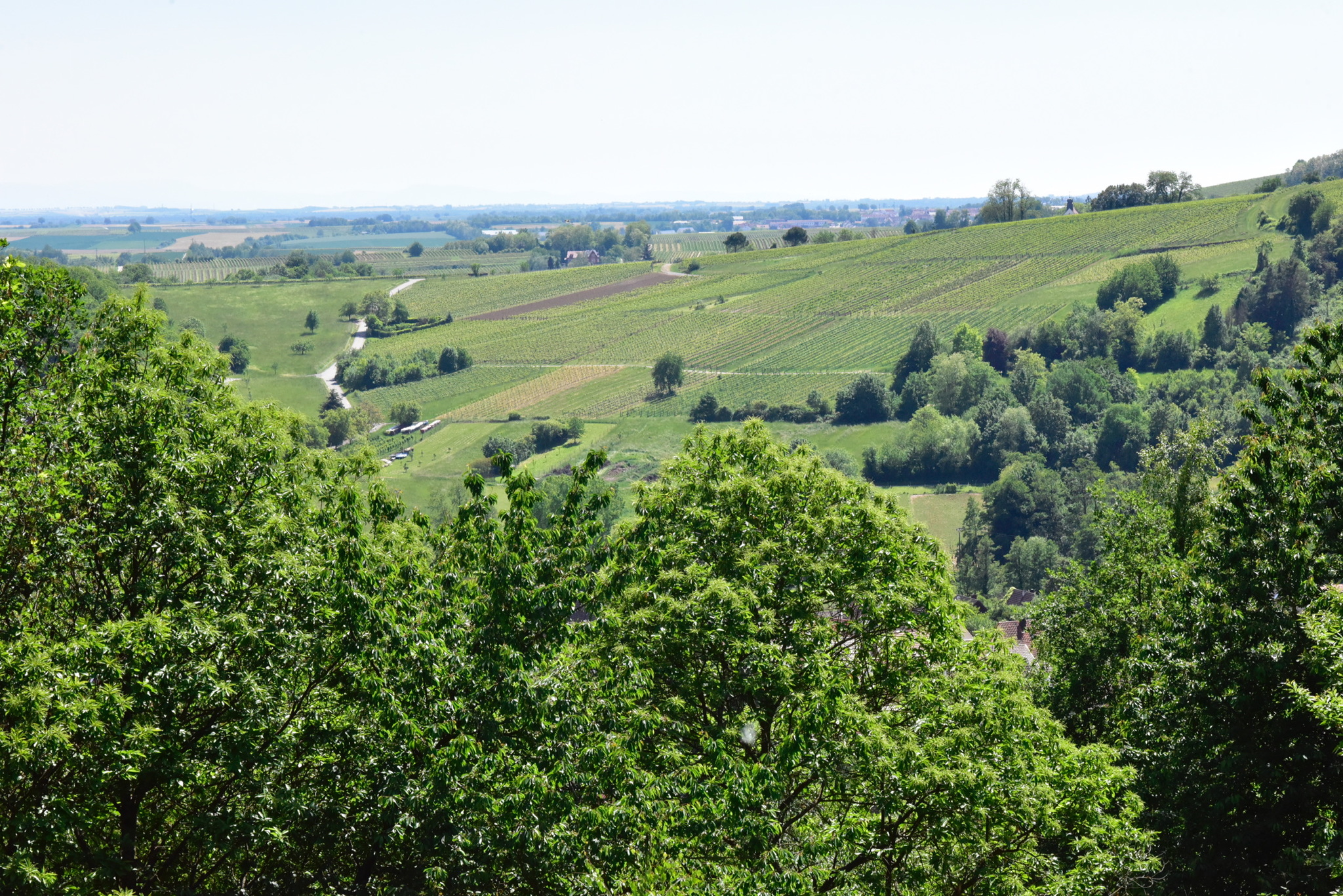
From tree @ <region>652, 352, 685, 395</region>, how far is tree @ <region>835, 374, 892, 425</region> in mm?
26681

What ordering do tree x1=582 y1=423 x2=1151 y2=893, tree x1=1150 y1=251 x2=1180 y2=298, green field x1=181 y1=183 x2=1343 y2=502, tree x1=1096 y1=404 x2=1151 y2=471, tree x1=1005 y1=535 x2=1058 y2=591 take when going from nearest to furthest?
tree x1=582 y1=423 x2=1151 y2=893, tree x1=1005 y1=535 x2=1058 y2=591, tree x1=1096 y1=404 x2=1151 y2=471, green field x1=181 y1=183 x2=1343 y2=502, tree x1=1150 y1=251 x2=1180 y2=298

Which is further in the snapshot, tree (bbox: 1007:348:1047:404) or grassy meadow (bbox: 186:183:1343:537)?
tree (bbox: 1007:348:1047:404)

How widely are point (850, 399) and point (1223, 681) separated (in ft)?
474

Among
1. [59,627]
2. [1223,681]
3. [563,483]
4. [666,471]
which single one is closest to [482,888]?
[59,627]

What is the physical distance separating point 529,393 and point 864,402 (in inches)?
2202

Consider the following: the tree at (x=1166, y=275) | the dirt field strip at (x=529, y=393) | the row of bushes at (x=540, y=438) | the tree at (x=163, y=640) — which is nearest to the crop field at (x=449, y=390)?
the dirt field strip at (x=529, y=393)

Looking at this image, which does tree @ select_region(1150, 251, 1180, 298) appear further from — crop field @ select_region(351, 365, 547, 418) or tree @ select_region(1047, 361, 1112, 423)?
crop field @ select_region(351, 365, 547, 418)

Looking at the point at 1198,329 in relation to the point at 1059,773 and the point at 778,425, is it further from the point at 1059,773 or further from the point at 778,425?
the point at 1059,773

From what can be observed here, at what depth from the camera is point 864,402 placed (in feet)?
534

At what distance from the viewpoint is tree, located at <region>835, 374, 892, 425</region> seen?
161625 mm

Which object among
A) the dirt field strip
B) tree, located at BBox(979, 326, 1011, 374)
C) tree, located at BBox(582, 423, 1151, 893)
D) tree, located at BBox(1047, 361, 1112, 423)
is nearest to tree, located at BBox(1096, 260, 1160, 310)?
tree, located at BBox(1047, 361, 1112, 423)

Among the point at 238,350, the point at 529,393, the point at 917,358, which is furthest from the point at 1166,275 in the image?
the point at 238,350

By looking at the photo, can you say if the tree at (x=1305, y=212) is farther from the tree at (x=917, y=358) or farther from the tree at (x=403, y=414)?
the tree at (x=403, y=414)

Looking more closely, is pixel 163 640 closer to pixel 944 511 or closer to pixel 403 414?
pixel 944 511
